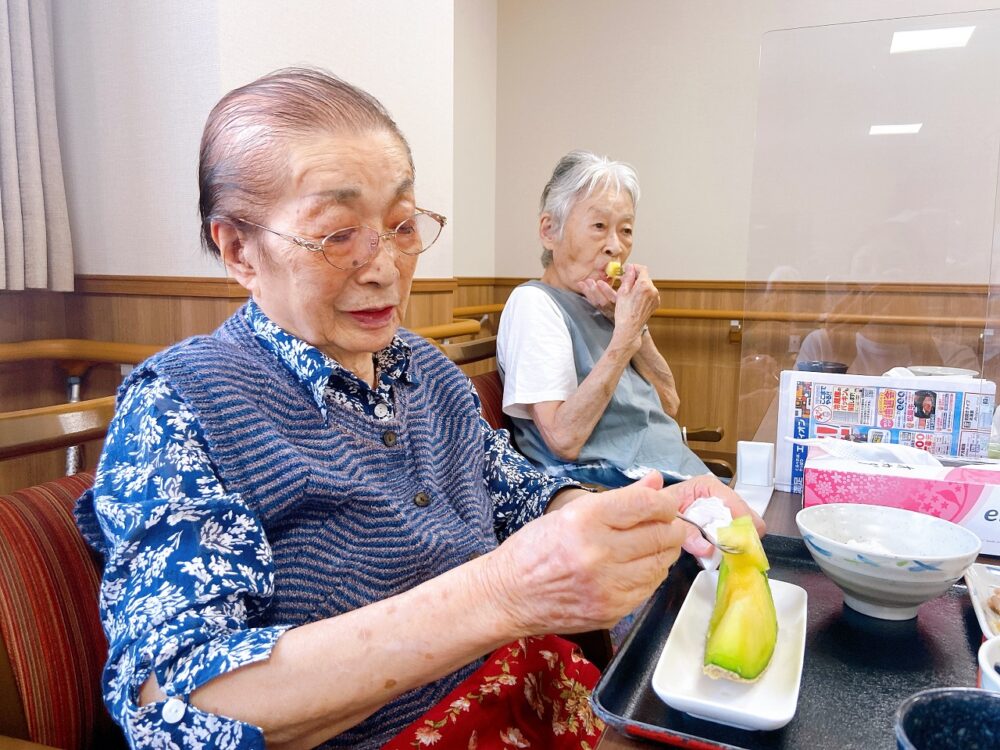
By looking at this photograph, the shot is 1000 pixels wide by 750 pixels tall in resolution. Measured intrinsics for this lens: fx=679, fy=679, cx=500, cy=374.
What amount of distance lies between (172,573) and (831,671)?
2.07 feet

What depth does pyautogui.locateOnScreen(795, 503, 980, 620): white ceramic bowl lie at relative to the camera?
2.22ft

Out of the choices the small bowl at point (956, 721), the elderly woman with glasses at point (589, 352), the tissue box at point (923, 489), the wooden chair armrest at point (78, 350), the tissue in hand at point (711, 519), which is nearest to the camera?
the small bowl at point (956, 721)

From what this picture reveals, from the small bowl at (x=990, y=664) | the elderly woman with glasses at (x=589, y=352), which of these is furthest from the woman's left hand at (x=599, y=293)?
the small bowl at (x=990, y=664)

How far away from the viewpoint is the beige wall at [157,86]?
1.50 meters

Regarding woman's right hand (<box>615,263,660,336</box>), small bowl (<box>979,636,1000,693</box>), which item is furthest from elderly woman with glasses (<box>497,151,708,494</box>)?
small bowl (<box>979,636,1000,693</box>)

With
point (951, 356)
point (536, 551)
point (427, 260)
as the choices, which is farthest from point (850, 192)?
point (536, 551)

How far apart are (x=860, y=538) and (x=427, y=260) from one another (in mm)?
1730

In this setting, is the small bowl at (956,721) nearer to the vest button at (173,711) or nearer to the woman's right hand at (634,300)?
the vest button at (173,711)

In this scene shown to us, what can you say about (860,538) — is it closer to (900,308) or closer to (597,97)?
(900,308)

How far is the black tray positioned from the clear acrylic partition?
1528 mm

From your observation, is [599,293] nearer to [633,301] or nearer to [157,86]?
[633,301]

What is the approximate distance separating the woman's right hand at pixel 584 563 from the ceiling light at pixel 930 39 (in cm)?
235

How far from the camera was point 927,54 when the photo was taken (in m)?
2.25

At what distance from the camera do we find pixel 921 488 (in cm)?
93
